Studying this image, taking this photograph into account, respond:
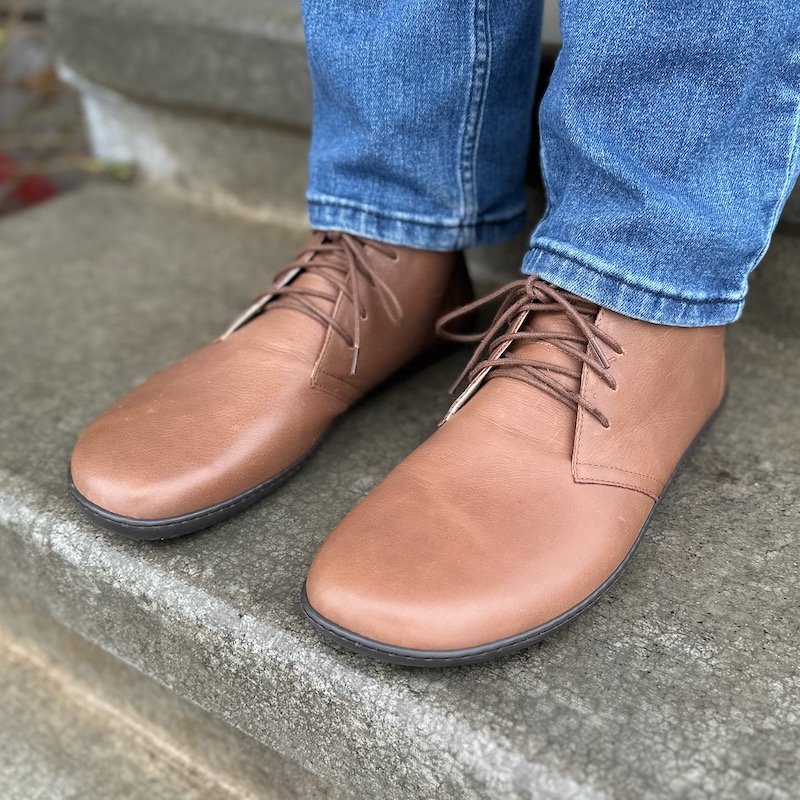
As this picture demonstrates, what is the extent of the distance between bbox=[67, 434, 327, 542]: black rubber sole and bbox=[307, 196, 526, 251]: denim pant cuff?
0.29 m

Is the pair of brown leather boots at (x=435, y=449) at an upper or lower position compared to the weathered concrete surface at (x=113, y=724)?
upper

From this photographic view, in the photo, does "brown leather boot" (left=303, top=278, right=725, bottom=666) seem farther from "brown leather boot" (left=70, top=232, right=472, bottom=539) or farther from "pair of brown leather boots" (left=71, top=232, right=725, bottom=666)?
"brown leather boot" (left=70, top=232, right=472, bottom=539)

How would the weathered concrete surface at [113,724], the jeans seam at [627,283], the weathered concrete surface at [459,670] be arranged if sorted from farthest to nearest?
1. the weathered concrete surface at [113,724]
2. the jeans seam at [627,283]
3. the weathered concrete surface at [459,670]

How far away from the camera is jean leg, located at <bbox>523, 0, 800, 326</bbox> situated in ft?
2.02

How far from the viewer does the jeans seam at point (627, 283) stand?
2.26ft

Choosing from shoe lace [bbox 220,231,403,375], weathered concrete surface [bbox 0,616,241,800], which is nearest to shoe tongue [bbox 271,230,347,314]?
shoe lace [bbox 220,231,403,375]

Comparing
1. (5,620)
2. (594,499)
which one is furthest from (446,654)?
(5,620)

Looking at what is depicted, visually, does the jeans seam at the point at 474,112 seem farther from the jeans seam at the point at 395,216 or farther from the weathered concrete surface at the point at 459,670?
the weathered concrete surface at the point at 459,670

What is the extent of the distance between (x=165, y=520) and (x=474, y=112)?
48 centimetres

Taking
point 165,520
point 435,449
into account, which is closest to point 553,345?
point 435,449

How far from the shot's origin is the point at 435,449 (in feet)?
2.29

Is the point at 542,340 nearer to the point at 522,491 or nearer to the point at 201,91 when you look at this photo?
the point at 522,491

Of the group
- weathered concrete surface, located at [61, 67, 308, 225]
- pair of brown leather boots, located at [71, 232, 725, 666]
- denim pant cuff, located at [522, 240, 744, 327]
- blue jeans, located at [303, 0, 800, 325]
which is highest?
blue jeans, located at [303, 0, 800, 325]

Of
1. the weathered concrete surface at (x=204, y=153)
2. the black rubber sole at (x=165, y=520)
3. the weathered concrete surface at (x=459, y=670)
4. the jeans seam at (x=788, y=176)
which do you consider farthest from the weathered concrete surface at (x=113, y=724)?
the weathered concrete surface at (x=204, y=153)
